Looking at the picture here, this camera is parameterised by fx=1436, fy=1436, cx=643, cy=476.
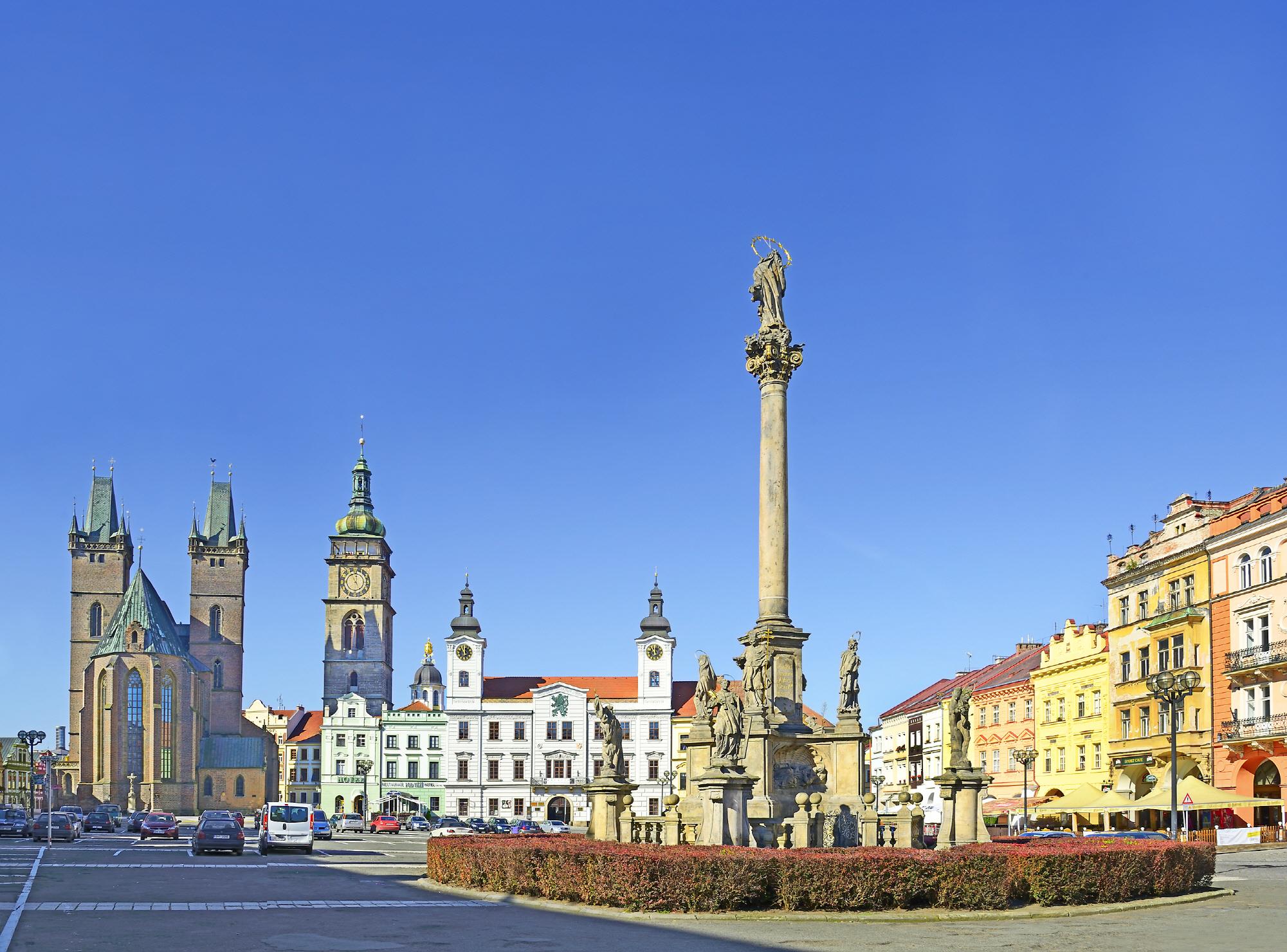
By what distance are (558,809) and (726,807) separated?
9119 centimetres

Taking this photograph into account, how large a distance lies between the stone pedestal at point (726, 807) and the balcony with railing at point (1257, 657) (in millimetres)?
28251

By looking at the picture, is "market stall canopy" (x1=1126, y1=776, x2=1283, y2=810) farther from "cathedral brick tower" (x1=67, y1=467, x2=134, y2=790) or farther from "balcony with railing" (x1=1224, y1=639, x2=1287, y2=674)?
"cathedral brick tower" (x1=67, y1=467, x2=134, y2=790)

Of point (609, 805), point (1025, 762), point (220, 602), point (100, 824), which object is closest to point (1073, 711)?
point (1025, 762)

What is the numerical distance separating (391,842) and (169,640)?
8075cm

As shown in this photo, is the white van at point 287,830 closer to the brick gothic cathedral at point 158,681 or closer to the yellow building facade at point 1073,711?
the yellow building facade at point 1073,711

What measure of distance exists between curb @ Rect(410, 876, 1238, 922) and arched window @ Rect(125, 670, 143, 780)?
119 meters

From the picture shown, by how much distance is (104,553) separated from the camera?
152750 millimetres

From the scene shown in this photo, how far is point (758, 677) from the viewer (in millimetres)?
29781

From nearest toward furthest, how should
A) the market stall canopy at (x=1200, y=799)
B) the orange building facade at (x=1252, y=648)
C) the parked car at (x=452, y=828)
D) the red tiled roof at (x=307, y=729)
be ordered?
the market stall canopy at (x=1200, y=799) → the orange building facade at (x=1252, y=648) → the parked car at (x=452, y=828) → the red tiled roof at (x=307, y=729)

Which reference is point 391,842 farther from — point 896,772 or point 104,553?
point 104,553

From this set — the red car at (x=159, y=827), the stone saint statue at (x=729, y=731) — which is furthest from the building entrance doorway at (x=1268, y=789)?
the red car at (x=159, y=827)

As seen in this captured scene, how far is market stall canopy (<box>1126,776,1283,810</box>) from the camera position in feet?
143

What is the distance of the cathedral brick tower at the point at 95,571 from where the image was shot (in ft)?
486

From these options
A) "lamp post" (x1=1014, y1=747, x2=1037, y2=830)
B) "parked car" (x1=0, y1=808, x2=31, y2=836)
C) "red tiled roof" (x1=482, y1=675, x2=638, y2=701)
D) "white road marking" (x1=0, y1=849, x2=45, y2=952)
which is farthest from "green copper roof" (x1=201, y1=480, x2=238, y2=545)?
"white road marking" (x1=0, y1=849, x2=45, y2=952)
